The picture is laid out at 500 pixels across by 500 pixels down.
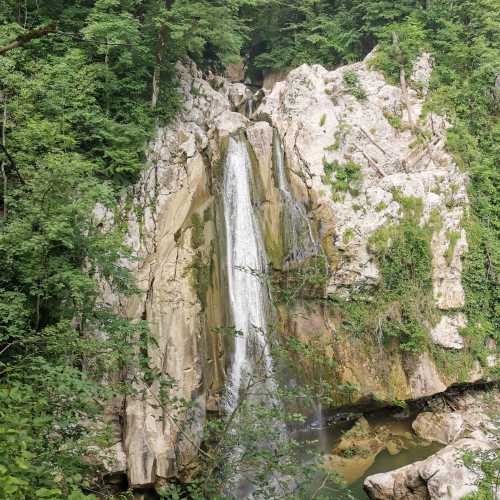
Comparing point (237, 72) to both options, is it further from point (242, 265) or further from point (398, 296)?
point (398, 296)

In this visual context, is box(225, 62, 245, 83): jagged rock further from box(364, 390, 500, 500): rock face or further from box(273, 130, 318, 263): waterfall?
box(364, 390, 500, 500): rock face

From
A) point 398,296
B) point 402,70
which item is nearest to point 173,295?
point 398,296

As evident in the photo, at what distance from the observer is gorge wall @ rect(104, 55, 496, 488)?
10.3 m

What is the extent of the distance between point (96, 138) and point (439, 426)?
12.2 meters

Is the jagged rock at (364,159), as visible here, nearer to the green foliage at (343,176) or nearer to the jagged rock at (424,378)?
the green foliage at (343,176)

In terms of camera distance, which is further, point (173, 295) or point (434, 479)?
point (173, 295)

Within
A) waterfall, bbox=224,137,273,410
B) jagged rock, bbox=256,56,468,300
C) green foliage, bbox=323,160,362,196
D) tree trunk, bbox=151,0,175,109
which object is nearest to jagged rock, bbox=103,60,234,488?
waterfall, bbox=224,137,273,410

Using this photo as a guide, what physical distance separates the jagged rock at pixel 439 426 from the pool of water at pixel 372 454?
0.23 m

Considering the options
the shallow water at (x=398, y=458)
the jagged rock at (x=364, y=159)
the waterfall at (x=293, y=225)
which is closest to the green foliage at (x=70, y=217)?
the waterfall at (x=293, y=225)

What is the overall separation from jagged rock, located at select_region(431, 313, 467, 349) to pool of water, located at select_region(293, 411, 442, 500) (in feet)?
7.98

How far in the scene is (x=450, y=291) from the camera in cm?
1320

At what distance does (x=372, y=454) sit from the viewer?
11445 mm

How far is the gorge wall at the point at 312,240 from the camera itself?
1028 centimetres

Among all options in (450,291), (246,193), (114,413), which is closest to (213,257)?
(246,193)
